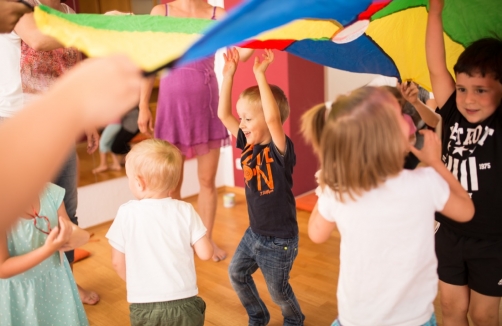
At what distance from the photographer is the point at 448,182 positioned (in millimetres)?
1100

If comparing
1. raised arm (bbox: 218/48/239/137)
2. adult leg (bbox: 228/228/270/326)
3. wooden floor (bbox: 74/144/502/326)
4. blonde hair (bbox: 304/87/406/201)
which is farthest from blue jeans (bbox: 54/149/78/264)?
blonde hair (bbox: 304/87/406/201)

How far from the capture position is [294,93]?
136 inches

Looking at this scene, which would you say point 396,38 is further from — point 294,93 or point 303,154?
point 303,154

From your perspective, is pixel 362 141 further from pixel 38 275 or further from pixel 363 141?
pixel 38 275

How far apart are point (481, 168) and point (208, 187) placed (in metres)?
1.59

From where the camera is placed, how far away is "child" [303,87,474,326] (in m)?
1.02

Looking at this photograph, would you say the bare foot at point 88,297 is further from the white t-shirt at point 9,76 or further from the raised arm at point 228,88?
the raised arm at point 228,88

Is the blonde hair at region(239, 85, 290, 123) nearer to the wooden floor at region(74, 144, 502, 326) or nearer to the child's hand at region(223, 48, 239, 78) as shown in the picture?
the child's hand at region(223, 48, 239, 78)

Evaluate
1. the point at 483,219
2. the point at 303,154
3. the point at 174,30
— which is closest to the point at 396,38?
the point at 483,219

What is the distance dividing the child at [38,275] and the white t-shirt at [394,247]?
86 centimetres

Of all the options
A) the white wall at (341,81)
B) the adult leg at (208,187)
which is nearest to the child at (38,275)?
the adult leg at (208,187)

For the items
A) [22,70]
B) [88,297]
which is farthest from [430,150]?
[88,297]

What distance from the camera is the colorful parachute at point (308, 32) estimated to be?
872 mm

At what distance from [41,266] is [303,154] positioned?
244cm
